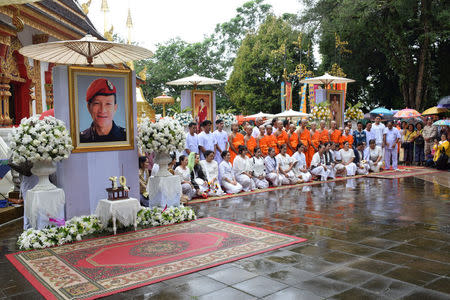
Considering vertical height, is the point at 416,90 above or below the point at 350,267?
above

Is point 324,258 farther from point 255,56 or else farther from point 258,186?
point 255,56

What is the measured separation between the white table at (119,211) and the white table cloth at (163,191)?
808 mm

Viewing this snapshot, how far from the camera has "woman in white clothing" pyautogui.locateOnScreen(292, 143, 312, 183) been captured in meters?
11.7

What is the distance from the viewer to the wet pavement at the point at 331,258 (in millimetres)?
3855

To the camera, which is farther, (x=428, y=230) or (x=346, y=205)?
(x=346, y=205)

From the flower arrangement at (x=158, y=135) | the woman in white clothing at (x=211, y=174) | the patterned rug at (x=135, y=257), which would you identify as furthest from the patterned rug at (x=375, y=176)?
the patterned rug at (x=135, y=257)

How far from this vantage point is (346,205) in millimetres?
Result: 8055

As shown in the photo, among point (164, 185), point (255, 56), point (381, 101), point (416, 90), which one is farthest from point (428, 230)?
point (255, 56)

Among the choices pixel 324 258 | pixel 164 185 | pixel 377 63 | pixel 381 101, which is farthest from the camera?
pixel 381 101

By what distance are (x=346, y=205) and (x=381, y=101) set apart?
860 inches

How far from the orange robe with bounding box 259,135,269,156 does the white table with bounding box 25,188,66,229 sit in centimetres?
683

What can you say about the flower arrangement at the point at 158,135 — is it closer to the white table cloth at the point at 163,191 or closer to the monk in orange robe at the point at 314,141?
the white table cloth at the point at 163,191

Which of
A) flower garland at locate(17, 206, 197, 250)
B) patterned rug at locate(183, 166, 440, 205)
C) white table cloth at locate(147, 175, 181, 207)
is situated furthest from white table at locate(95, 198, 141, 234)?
patterned rug at locate(183, 166, 440, 205)

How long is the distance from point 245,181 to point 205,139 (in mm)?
1544
